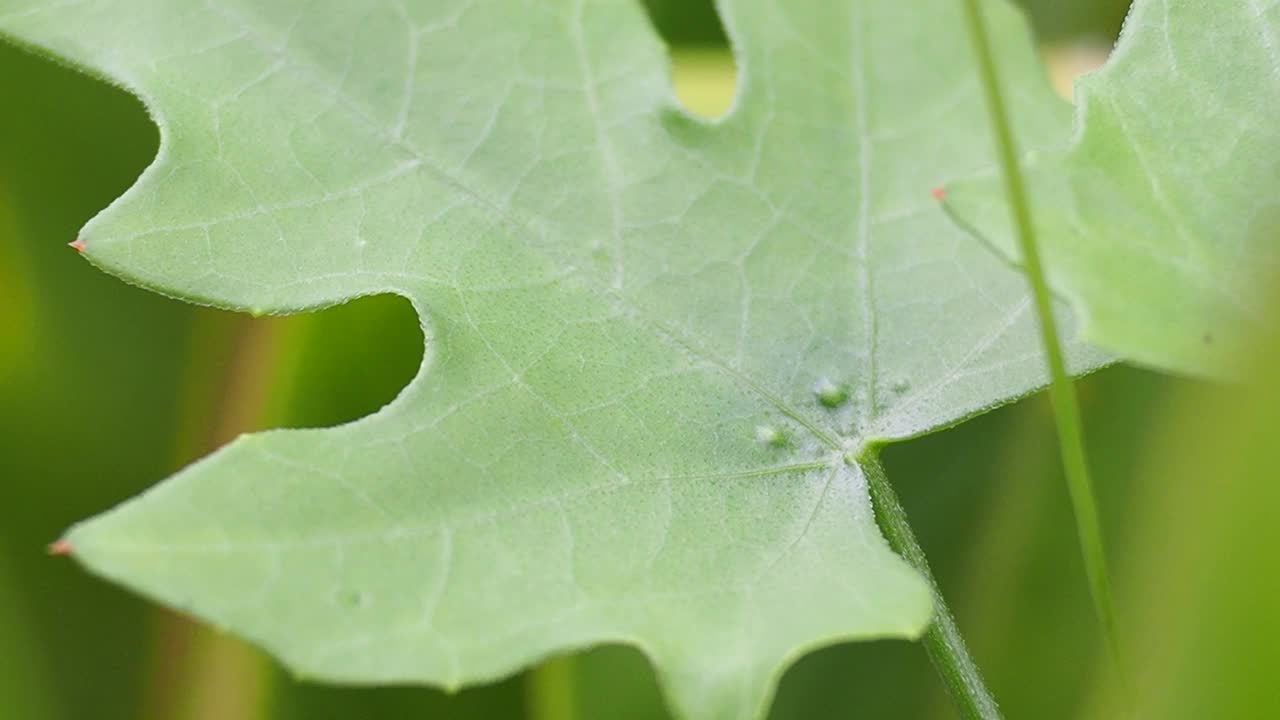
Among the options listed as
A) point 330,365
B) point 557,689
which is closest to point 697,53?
point 330,365

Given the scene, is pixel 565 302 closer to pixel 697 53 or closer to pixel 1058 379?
pixel 1058 379

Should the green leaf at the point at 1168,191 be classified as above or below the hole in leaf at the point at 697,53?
below

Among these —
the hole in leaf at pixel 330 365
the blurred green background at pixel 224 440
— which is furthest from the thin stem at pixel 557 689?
the hole in leaf at pixel 330 365

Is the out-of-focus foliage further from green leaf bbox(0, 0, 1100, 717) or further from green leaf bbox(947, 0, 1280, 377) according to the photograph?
green leaf bbox(947, 0, 1280, 377)

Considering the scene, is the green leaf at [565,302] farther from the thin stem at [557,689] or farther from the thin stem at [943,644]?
the thin stem at [557,689]

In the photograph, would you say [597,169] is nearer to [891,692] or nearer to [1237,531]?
[1237,531]

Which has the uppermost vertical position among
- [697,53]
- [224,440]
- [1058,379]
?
[697,53]
